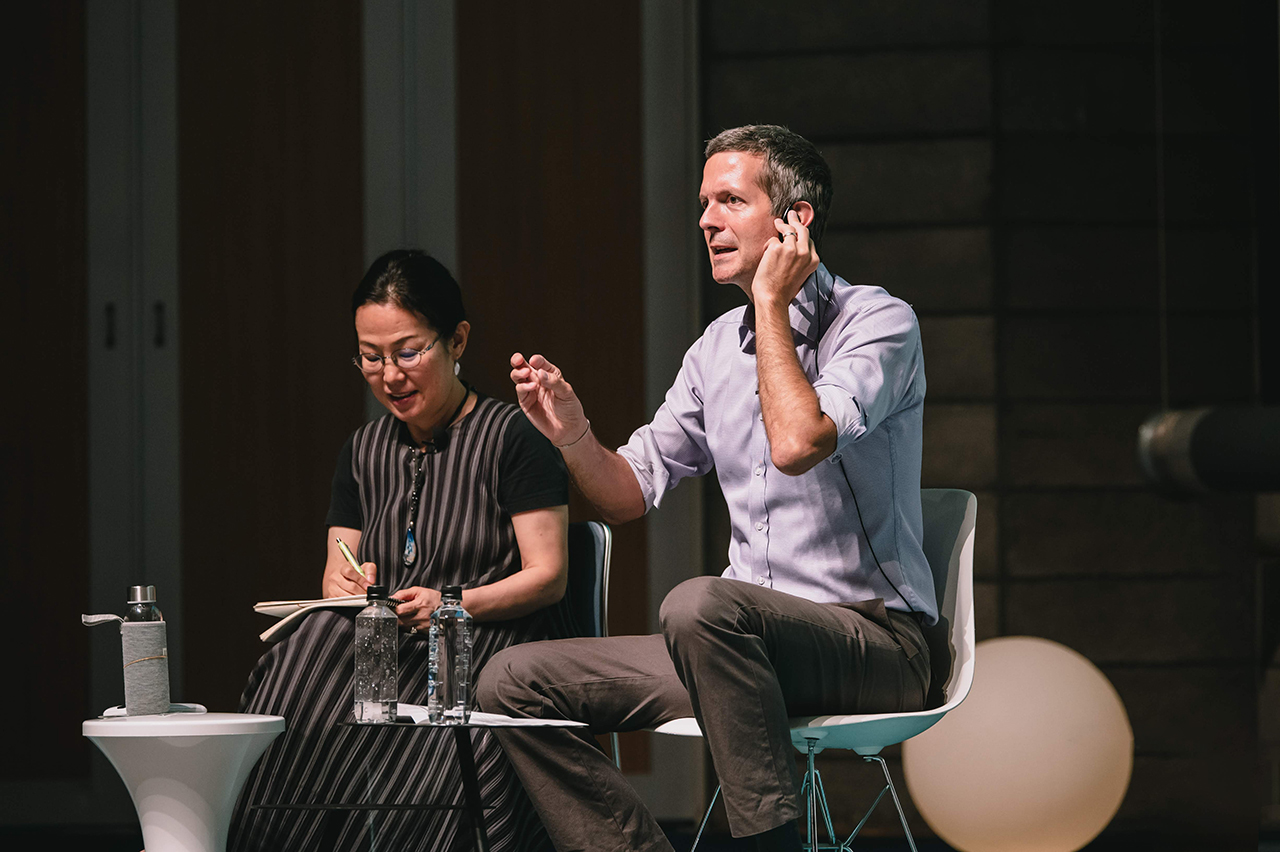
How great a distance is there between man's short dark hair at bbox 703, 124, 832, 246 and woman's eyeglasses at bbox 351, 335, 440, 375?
70cm

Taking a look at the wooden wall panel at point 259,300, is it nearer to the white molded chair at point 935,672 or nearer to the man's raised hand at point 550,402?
the man's raised hand at point 550,402

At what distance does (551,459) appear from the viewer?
2352mm

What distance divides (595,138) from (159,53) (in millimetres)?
1384

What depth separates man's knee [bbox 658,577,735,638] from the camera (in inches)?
64.1

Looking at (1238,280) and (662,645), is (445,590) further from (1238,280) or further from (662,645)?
(1238,280)

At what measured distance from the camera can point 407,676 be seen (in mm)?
2178

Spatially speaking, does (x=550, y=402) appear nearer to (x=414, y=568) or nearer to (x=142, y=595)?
(x=414, y=568)

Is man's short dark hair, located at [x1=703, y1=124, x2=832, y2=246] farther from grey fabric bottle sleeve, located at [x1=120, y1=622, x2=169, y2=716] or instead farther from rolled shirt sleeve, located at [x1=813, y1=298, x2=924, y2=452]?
grey fabric bottle sleeve, located at [x1=120, y1=622, x2=169, y2=716]

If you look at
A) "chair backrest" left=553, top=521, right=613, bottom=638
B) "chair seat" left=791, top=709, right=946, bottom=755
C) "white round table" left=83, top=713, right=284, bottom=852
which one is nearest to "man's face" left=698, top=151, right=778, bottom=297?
"chair backrest" left=553, top=521, right=613, bottom=638

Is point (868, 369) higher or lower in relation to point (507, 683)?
higher

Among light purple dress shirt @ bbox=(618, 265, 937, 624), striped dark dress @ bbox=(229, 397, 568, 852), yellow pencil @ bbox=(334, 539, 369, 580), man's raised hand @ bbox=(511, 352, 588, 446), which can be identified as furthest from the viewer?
yellow pencil @ bbox=(334, 539, 369, 580)

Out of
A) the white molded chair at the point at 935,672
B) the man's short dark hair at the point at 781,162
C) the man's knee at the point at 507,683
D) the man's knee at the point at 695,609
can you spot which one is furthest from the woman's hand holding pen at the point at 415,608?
the man's short dark hair at the point at 781,162

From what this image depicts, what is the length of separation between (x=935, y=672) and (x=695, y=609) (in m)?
0.55

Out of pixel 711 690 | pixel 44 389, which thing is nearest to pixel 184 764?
pixel 711 690
